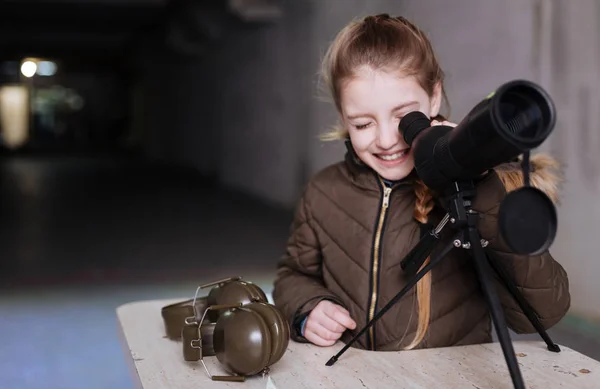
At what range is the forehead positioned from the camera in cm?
132

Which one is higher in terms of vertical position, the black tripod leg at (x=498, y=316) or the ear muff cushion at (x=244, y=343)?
the black tripod leg at (x=498, y=316)

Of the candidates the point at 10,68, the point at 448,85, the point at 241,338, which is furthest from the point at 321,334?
the point at 10,68

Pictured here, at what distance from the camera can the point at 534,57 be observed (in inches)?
142

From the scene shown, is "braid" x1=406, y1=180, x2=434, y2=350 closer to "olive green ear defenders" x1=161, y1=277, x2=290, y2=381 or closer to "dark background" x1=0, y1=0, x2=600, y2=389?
"olive green ear defenders" x1=161, y1=277, x2=290, y2=381

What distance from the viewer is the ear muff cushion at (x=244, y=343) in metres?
1.08

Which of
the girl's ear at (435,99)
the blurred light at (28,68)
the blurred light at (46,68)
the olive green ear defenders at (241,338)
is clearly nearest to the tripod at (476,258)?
the olive green ear defenders at (241,338)

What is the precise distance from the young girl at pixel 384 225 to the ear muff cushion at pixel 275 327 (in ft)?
0.65

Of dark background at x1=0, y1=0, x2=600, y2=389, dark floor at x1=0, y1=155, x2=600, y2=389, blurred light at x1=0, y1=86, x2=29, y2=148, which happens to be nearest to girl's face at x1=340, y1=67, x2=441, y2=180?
dark background at x1=0, y1=0, x2=600, y2=389

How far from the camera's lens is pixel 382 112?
1323 mm

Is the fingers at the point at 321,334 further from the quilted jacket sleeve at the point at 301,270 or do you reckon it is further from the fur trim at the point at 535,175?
the fur trim at the point at 535,175

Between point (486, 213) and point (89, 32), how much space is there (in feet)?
60.8

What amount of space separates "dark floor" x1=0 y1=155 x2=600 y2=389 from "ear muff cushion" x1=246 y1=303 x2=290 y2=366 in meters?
1.65

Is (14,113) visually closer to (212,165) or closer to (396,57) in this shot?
(212,165)

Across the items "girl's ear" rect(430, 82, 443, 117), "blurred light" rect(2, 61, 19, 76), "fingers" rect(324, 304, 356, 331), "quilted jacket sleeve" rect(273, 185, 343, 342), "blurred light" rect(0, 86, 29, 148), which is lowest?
"blurred light" rect(0, 86, 29, 148)
